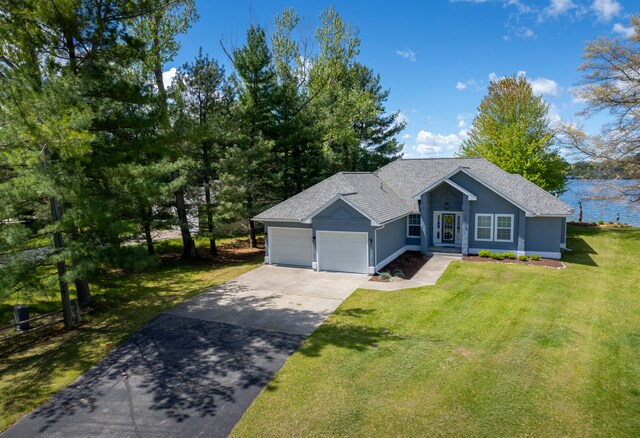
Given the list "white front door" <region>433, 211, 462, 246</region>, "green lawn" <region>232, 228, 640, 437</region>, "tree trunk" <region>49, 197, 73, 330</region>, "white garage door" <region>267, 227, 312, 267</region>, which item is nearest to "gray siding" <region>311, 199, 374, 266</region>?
"white garage door" <region>267, 227, 312, 267</region>

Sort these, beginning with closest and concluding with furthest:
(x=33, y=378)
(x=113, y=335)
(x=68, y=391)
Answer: (x=68, y=391), (x=33, y=378), (x=113, y=335)

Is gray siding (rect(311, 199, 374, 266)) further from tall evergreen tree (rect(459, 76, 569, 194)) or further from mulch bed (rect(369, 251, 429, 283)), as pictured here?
tall evergreen tree (rect(459, 76, 569, 194))

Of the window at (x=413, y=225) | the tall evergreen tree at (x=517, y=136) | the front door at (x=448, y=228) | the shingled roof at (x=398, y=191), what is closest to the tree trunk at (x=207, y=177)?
the shingled roof at (x=398, y=191)

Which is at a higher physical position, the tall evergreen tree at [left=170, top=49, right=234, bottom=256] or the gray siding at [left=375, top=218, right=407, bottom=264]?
the tall evergreen tree at [left=170, top=49, right=234, bottom=256]

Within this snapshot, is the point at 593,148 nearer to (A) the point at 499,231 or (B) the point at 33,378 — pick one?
(A) the point at 499,231

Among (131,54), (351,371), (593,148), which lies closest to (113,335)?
(351,371)
